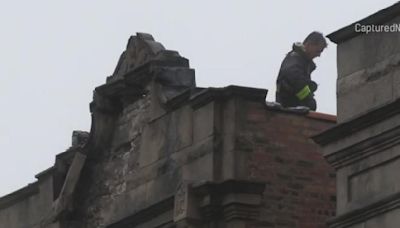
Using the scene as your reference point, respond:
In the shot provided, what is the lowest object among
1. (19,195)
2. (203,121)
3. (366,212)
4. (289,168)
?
(366,212)

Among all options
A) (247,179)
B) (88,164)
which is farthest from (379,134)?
(88,164)

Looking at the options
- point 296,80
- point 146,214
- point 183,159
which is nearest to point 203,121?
point 183,159

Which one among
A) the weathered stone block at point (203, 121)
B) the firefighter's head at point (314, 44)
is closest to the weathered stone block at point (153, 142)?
the weathered stone block at point (203, 121)

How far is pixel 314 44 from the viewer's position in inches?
1014

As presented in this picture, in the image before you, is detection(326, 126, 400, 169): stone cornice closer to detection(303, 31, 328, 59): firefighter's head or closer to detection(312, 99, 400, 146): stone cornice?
detection(312, 99, 400, 146): stone cornice

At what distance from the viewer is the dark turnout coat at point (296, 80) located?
1013 inches

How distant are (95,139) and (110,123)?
306 mm

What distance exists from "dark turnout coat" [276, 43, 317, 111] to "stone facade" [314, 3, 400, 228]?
3204mm

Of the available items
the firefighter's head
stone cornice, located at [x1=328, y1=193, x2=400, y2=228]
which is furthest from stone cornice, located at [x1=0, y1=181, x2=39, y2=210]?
stone cornice, located at [x1=328, y1=193, x2=400, y2=228]

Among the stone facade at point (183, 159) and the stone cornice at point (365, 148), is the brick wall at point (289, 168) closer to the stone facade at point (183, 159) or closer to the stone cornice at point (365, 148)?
the stone facade at point (183, 159)

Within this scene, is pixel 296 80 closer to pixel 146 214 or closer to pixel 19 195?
pixel 146 214

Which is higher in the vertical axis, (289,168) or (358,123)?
(289,168)

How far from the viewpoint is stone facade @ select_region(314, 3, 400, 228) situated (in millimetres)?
21375

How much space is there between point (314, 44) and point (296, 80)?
1.67ft
